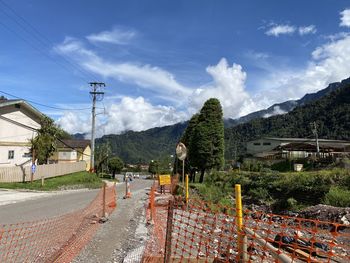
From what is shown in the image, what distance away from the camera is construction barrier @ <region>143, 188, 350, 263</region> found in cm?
417

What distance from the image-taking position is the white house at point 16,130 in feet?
117

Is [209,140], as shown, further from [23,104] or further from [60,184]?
[23,104]

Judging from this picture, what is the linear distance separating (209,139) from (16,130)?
64.5 feet

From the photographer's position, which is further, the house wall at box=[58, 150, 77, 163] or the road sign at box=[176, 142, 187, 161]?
the house wall at box=[58, 150, 77, 163]

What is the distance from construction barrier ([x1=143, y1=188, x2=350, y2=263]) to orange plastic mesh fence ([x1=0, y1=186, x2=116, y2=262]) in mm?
1906

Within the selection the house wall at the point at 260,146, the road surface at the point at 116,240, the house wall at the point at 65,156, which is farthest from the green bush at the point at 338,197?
the house wall at the point at 260,146

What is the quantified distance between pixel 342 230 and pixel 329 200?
4.46 m

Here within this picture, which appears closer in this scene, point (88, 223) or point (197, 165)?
point (88, 223)

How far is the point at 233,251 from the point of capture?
29.9 feet

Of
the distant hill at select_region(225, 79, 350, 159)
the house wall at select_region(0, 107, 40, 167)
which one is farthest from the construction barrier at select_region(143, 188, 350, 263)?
the distant hill at select_region(225, 79, 350, 159)

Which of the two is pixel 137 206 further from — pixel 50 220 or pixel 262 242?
pixel 262 242

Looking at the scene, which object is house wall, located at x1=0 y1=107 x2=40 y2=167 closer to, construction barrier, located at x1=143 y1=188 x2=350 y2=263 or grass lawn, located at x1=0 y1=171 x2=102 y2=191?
grass lawn, located at x1=0 y1=171 x2=102 y2=191

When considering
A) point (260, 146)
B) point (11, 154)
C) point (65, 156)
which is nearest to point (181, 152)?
point (11, 154)

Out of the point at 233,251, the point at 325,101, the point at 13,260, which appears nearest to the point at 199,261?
the point at 233,251
